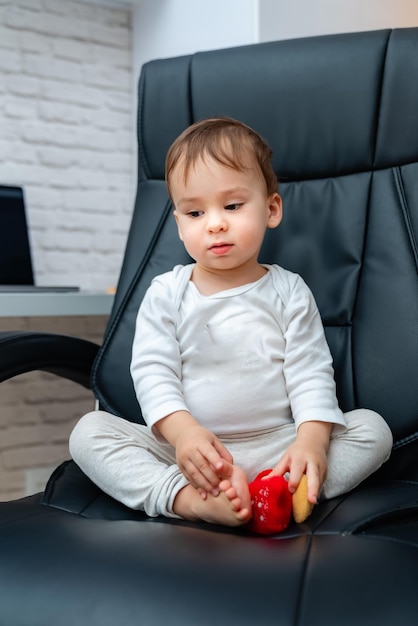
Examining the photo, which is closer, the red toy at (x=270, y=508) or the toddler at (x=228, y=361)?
the red toy at (x=270, y=508)

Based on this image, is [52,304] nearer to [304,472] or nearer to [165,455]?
[165,455]

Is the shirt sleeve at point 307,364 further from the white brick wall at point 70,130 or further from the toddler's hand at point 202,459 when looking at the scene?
the white brick wall at point 70,130

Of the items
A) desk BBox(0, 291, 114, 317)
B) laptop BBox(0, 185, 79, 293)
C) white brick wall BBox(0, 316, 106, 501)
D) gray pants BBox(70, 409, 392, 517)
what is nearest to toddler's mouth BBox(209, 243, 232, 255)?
gray pants BBox(70, 409, 392, 517)

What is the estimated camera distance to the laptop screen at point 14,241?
5.75 feet

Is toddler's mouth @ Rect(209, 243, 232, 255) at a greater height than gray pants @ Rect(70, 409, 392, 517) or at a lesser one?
greater

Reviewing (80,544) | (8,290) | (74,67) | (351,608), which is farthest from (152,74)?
(351,608)

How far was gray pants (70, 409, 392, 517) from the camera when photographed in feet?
2.96

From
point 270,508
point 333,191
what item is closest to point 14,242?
point 333,191

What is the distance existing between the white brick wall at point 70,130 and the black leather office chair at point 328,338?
66 centimetres

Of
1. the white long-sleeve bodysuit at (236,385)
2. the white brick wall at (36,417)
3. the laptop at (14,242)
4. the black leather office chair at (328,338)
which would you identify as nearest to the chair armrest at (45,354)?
the black leather office chair at (328,338)

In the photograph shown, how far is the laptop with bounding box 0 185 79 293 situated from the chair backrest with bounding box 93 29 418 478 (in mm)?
531

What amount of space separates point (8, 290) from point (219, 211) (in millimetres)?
669

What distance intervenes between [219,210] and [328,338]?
29 cm

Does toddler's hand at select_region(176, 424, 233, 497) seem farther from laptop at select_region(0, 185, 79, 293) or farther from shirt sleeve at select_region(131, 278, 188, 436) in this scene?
laptop at select_region(0, 185, 79, 293)
